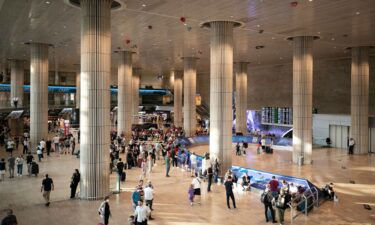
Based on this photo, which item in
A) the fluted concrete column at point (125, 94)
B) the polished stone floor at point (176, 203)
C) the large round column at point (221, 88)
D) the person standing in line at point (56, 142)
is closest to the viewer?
the polished stone floor at point (176, 203)

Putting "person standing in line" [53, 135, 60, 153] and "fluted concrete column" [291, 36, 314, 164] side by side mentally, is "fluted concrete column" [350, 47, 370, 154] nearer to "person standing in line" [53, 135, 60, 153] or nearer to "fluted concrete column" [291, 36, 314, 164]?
"fluted concrete column" [291, 36, 314, 164]

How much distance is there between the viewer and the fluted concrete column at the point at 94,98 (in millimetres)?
14148

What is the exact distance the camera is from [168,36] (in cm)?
2520

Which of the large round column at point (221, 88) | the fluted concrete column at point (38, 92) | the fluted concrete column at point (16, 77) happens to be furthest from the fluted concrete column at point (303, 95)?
the fluted concrete column at point (16, 77)

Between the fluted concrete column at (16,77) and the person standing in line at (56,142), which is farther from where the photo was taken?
the fluted concrete column at (16,77)

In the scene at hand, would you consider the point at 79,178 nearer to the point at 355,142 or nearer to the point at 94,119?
the point at 94,119

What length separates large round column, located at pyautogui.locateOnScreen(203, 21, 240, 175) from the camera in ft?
63.3

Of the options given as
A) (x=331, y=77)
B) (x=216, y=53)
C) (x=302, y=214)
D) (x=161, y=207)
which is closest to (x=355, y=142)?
(x=331, y=77)

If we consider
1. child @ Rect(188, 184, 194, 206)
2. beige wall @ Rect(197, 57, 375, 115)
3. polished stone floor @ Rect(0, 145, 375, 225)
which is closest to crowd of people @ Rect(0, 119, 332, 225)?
child @ Rect(188, 184, 194, 206)

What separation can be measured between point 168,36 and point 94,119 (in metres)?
12.6

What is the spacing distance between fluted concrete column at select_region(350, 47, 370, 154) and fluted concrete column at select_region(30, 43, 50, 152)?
25070 millimetres

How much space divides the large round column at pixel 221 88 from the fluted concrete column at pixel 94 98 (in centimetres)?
695

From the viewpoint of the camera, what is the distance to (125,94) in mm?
34906

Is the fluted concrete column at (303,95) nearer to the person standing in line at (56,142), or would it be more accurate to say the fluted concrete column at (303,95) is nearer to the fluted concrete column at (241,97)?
the fluted concrete column at (241,97)
